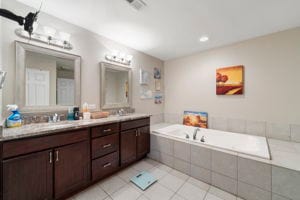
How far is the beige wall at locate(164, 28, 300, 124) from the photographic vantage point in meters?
2.03

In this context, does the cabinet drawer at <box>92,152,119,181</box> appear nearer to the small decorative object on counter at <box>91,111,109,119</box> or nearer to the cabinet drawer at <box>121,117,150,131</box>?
the cabinet drawer at <box>121,117,150,131</box>

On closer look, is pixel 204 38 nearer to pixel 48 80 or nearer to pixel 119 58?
pixel 119 58

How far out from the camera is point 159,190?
1.65 metres

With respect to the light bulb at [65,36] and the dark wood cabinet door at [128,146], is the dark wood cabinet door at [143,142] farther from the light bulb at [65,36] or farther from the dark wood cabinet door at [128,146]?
the light bulb at [65,36]

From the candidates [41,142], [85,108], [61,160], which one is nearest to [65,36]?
[85,108]

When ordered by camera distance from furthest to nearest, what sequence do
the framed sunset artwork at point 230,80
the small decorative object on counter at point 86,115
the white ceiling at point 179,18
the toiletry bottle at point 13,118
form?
the framed sunset artwork at point 230,80
the small decorative object on counter at point 86,115
the white ceiling at point 179,18
the toiletry bottle at point 13,118

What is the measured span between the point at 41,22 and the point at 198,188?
2981 mm

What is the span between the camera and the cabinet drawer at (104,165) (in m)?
1.65

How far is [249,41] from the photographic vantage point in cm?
237

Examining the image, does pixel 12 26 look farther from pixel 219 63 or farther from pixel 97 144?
pixel 219 63

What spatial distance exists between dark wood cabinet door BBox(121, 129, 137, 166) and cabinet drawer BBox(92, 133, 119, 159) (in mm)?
126

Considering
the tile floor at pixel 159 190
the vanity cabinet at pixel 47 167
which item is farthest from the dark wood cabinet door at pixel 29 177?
the tile floor at pixel 159 190

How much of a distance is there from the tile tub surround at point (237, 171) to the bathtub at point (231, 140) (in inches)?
3.6

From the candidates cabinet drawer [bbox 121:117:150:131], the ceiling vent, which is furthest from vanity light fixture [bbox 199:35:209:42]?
cabinet drawer [bbox 121:117:150:131]
